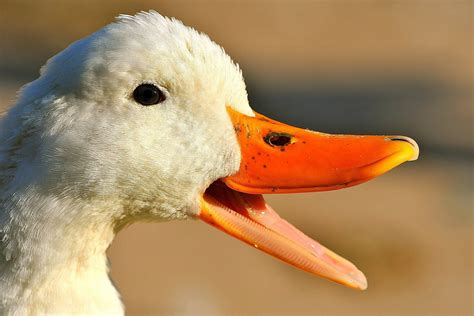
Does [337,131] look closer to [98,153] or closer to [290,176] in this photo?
[290,176]

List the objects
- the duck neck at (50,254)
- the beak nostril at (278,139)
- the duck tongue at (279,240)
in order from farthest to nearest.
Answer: the beak nostril at (278,139) < the duck tongue at (279,240) < the duck neck at (50,254)

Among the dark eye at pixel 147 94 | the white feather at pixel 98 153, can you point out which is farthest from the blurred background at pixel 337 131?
the dark eye at pixel 147 94

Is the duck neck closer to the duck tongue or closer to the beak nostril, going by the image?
the duck tongue

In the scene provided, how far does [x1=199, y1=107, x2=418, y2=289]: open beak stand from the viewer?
101 inches

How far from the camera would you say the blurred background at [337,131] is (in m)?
5.99

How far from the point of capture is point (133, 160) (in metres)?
2.46

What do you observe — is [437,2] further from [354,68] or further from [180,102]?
[180,102]

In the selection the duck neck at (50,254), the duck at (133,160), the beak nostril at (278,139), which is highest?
the beak nostril at (278,139)

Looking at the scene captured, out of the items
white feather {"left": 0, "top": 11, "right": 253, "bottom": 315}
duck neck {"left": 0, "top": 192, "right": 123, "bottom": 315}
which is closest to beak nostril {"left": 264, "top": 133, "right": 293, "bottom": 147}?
white feather {"left": 0, "top": 11, "right": 253, "bottom": 315}

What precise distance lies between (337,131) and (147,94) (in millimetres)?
5519

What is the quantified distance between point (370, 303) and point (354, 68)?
3.49 meters

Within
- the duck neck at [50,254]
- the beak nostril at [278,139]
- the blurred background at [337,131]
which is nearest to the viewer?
the duck neck at [50,254]

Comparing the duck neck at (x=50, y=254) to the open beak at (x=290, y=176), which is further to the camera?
the open beak at (x=290, y=176)

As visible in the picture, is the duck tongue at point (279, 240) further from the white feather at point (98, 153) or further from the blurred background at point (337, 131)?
the blurred background at point (337, 131)
